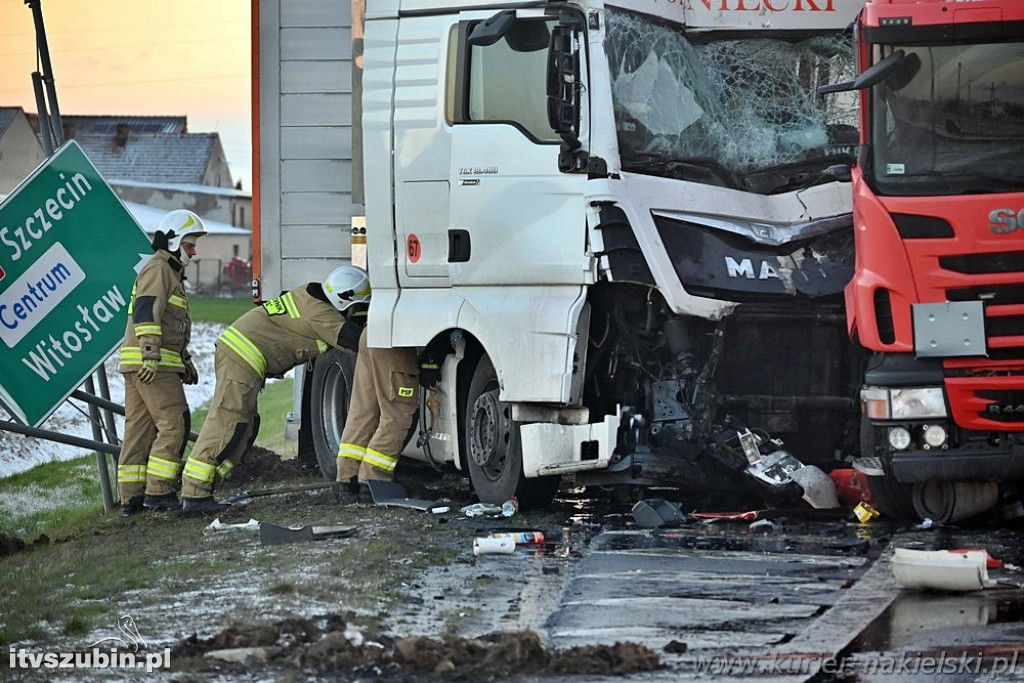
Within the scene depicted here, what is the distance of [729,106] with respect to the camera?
31.7 feet

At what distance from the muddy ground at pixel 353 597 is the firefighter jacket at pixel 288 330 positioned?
933 millimetres

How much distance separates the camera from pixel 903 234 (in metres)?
8.23

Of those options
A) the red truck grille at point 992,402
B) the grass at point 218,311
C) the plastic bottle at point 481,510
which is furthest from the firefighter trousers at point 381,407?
the grass at point 218,311

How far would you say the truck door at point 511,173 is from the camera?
30.1ft

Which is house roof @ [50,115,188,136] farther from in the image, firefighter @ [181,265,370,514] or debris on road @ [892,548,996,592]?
debris on road @ [892,548,996,592]

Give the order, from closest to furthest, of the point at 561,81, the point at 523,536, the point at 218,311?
the point at 523,536
the point at 561,81
the point at 218,311

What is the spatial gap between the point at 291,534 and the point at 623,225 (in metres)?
2.35

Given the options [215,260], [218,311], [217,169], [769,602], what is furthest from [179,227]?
[217,169]

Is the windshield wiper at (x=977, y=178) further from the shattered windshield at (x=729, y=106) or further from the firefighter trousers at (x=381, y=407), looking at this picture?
the firefighter trousers at (x=381, y=407)

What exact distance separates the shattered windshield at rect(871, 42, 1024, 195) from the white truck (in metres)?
0.99

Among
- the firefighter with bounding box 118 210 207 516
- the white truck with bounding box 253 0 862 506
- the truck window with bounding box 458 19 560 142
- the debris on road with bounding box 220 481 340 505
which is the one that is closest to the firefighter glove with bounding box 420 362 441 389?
the white truck with bounding box 253 0 862 506

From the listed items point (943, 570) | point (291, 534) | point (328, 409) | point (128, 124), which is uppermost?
point (128, 124)

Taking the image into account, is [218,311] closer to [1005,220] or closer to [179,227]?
[179,227]

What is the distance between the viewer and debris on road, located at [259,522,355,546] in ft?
28.8
